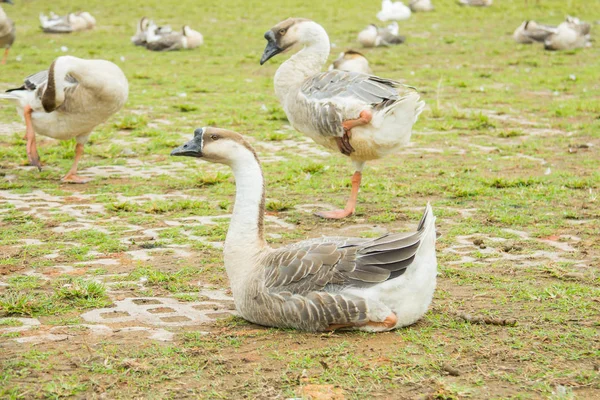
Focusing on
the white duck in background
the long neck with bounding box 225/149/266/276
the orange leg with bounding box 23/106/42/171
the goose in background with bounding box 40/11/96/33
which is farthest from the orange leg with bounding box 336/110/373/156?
the white duck in background

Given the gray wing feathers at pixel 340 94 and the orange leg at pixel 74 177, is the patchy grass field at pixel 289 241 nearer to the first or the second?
the orange leg at pixel 74 177

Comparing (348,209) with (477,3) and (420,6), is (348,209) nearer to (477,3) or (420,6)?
(420,6)

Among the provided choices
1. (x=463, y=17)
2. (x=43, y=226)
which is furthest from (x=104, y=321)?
(x=463, y=17)

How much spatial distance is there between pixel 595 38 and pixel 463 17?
186 inches

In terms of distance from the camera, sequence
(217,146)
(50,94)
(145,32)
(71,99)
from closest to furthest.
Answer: (217,146) → (50,94) → (71,99) → (145,32)

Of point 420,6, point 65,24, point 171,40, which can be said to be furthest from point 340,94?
point 420,6

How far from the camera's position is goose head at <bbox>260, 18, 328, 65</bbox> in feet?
25.0

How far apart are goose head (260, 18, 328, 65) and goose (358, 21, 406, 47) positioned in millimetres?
10054

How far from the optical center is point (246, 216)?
4766mm

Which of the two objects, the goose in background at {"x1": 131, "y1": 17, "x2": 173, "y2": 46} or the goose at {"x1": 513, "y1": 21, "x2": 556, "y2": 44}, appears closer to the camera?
the goose at {"x1": 513, "y1": 21, "x2": 556, "y2": 44}

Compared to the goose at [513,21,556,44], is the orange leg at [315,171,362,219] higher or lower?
lower

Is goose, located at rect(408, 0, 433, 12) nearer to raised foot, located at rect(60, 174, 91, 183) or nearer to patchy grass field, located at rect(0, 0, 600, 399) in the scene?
patchy grass field, located at rect(0, 0, 600, 399)

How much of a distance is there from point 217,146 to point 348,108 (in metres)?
2.32

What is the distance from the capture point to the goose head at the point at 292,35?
761cm
